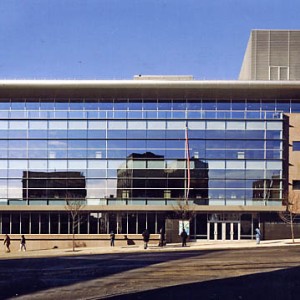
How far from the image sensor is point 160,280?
19.7 meters

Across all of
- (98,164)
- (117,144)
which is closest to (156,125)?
(117,144)

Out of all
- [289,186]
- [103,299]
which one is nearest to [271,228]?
[289,186]

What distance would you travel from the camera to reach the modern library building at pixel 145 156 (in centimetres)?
4947

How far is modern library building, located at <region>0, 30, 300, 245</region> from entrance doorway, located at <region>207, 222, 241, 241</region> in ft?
0.28

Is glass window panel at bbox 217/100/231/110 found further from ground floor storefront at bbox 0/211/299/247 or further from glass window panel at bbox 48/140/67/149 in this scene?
glass window panel at bbox 48/140/67/149

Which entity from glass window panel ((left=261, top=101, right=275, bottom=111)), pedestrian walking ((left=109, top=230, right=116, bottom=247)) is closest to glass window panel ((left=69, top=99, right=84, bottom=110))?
pedestrian walking ((left=109, top=230, right=116, bottom=247))

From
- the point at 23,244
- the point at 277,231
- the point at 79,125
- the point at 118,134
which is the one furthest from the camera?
the point at 79,125

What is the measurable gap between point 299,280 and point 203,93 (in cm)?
3240

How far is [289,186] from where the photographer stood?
50000 millimetres

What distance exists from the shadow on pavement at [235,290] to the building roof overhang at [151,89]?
102 feet

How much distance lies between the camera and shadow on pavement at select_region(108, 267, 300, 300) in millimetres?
15586

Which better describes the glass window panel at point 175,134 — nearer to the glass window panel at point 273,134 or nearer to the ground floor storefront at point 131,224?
the ground floor storefront at point 131,224

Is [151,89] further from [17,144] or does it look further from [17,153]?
[17,153]

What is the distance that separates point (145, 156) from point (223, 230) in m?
9.27
